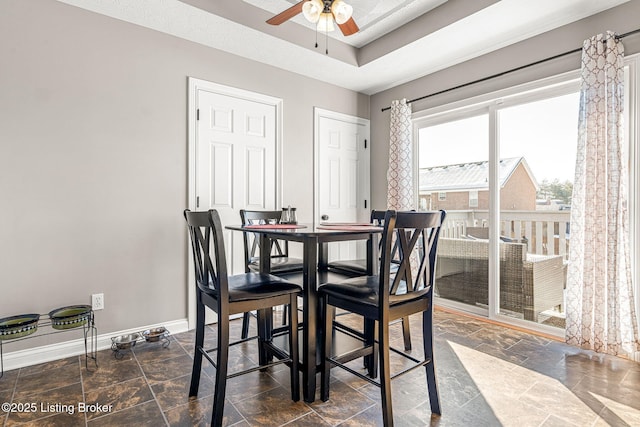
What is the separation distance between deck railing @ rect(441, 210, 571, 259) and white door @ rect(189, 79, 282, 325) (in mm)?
2139

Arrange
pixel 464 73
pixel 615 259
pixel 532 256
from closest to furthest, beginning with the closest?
pixel 615 259
pixel 532 256
pixel 464 73

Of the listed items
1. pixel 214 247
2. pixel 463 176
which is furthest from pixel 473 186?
pixel 214 247

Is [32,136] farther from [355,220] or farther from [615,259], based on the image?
[615,259]

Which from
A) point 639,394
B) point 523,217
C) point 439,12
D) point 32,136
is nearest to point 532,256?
point 523,217

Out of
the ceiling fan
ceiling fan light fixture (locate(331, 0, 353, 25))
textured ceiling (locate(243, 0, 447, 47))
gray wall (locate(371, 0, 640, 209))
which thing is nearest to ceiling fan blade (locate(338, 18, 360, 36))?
the ceiling fan

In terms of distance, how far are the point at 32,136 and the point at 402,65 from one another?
318 cm

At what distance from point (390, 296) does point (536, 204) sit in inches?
81.7

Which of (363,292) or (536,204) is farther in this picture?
(536,204)

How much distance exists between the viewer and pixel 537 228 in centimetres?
291

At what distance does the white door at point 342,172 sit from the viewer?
392 cm

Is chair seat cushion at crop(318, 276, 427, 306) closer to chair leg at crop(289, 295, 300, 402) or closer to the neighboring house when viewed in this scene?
chair leg at crop(289, 295, 300, 402)

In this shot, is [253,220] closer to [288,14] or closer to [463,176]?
[288,14]

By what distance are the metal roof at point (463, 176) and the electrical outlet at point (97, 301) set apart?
10.5 ft

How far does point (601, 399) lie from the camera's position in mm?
1840
